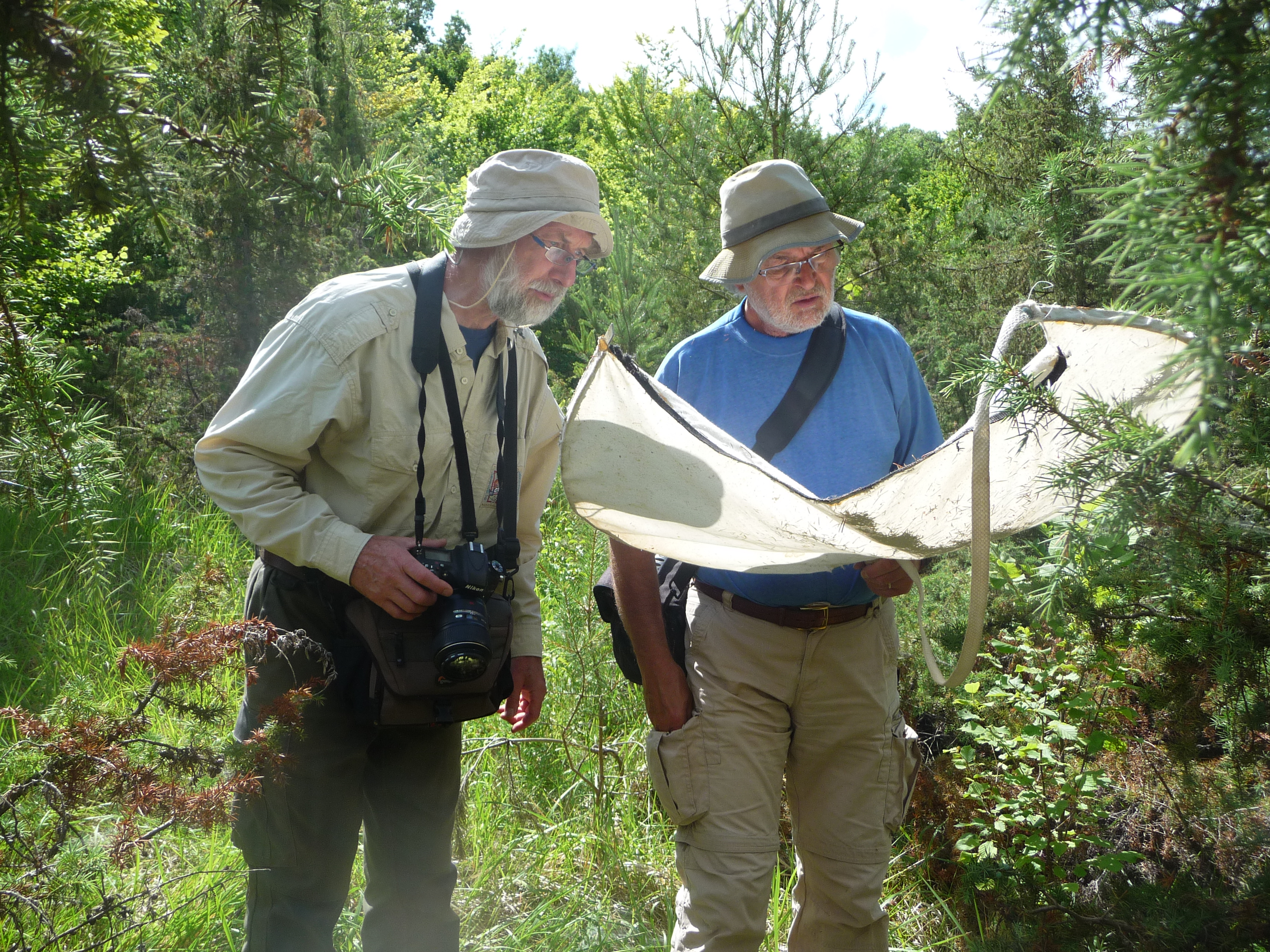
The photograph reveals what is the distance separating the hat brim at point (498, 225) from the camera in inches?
87.4

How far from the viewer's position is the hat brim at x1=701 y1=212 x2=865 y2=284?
245 cm

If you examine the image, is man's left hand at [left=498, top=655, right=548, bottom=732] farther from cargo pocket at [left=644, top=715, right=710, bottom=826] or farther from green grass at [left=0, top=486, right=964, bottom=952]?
green grass at [left=0, top=486, right=964, bottom=952]

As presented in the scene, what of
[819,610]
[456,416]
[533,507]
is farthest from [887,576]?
[456,416]

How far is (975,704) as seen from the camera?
9.98 feet

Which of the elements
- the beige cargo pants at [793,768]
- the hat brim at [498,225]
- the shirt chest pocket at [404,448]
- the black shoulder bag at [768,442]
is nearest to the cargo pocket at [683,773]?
the beige cargo pants at [793,768]

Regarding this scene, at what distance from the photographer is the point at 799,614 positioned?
2.24 m

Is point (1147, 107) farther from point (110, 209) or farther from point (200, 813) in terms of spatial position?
point (200, 813)

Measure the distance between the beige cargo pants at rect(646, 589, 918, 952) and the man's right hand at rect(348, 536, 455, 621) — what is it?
71cm

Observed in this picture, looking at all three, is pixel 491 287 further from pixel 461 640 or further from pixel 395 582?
pixel 461 640

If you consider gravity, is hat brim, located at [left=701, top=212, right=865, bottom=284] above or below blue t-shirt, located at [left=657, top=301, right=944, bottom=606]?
above

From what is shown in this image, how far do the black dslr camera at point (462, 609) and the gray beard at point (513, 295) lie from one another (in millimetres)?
557

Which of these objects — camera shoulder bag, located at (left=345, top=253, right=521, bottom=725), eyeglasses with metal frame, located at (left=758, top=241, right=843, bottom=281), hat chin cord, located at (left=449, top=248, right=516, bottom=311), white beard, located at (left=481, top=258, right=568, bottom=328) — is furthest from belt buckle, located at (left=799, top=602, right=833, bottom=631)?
hat chin cord, located at (left=449, top=248, right=516, bottom=311)

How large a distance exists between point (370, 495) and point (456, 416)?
26cm

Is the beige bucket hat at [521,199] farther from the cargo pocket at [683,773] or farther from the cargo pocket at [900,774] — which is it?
the cargo pocket at [900,774]
